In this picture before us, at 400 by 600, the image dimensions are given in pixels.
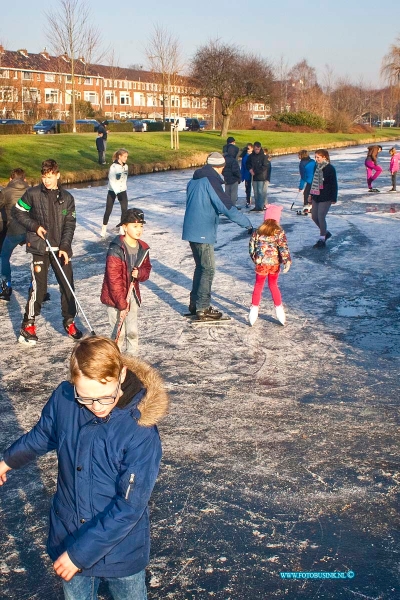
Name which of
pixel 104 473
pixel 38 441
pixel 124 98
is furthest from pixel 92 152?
pixel 124 98

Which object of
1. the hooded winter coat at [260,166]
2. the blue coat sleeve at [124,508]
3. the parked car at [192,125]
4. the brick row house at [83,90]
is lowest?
the blue coat sleeve at [124,508]

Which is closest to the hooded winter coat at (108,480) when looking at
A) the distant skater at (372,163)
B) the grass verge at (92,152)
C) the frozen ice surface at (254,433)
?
the frozen ice surface at (254,433)

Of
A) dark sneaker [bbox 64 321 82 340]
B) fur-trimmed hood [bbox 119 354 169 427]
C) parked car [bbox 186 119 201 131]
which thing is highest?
parked car [bbox 186 119 201 131]

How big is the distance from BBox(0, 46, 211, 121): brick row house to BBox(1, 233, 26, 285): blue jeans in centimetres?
3644

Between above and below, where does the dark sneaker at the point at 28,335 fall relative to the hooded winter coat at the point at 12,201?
below

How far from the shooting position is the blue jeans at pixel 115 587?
2.54 m

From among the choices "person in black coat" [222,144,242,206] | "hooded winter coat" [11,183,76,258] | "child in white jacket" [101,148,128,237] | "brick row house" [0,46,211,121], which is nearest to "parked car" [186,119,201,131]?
"brick row house" [0,46,211,121]

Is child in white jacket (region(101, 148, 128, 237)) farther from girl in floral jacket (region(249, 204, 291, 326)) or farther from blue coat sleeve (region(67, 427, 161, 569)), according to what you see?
blue coat sleeve (region(67, 427, 161, 569))

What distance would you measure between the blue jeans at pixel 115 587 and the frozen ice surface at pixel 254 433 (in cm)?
79

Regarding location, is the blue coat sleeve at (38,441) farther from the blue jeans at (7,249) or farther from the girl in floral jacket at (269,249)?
the blue jeans at (7,249)

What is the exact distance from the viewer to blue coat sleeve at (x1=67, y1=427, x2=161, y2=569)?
236 cm

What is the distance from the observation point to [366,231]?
46.1 feet

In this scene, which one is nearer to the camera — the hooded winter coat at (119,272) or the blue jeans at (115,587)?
the blue jeans at (115,587)

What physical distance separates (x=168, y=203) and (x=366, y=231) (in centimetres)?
622
